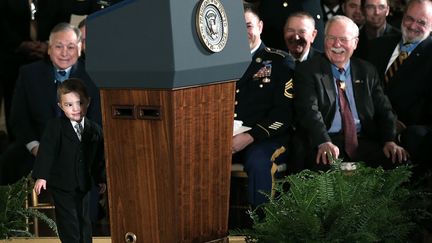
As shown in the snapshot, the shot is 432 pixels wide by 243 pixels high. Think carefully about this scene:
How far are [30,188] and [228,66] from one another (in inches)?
61.4

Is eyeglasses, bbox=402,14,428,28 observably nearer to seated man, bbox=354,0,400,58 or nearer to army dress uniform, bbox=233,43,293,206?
seated man, bbox=354,0,400,58

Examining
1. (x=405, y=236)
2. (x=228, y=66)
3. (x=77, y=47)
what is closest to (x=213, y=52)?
(x=228, y=66)

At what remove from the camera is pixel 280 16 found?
5.45 metres

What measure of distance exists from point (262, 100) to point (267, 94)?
4 centimetres

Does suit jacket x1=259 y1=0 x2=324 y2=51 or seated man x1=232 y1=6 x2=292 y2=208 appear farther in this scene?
suit jacket x1=259 y1=0 x2=324 y2=51

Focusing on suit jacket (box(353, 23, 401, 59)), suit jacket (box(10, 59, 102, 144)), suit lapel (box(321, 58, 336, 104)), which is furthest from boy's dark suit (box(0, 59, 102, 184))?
suit jacket (box(353, 23, 401, 59))

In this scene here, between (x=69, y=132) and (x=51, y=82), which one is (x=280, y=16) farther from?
(x=69, y=132)

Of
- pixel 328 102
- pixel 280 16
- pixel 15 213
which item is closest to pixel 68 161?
pixel 15 213

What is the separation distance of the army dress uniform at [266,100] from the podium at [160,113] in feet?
5.26

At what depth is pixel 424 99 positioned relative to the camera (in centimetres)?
493

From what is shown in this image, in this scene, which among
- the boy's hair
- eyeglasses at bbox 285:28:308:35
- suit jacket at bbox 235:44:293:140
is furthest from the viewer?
eyeglasses at bbox 285:28:308:35

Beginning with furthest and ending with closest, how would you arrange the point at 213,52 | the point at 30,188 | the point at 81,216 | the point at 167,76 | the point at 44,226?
the point at 44,226
the point at 30,188
the point at 81,216
the point at 213,52
the point at 167,76

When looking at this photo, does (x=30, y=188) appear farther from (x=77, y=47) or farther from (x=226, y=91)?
(x=226, y=91)

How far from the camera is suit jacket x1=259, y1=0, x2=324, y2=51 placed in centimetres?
544
